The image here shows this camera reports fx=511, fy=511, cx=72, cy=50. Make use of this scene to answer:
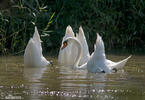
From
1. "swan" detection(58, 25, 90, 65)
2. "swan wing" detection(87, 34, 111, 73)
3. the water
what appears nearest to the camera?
the water

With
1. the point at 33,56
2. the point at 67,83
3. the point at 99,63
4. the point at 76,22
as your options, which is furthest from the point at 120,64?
the point at 76,22

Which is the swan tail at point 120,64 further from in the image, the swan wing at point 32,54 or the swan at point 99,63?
the swan wing at point 32,54

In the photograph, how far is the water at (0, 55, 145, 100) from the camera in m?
6.82

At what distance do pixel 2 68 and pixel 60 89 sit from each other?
2712mm

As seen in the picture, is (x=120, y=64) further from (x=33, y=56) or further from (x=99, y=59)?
(x=33, y=56)

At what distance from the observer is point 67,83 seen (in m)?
7.91

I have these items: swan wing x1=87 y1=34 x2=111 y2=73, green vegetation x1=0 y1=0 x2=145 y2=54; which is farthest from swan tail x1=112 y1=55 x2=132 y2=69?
green vegetation x1=0 y1=0 x2=145 y2=54

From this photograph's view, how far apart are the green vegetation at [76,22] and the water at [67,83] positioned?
182 centimetres

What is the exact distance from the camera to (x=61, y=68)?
10.2 m

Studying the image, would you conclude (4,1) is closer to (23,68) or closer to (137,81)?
(23,68)

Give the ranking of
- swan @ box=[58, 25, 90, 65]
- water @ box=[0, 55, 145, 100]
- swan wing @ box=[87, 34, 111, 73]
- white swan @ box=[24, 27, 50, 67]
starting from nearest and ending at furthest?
water @ box=[0, 55, 145, 100]
swan wing @ box=[87, 34, 111, 73]
white swan @ box=[24, 27, 50, 67]
swan @ box=[58, 25, 90, 65]

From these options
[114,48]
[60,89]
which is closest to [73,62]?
[114,48]

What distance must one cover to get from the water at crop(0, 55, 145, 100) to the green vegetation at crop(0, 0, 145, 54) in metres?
1.82

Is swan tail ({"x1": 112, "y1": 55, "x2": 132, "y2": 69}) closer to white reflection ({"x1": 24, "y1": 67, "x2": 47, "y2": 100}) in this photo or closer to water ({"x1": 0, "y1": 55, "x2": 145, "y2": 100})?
water ({"x1": 0, "y1": 55, "x2": 145, "y2": 100})
